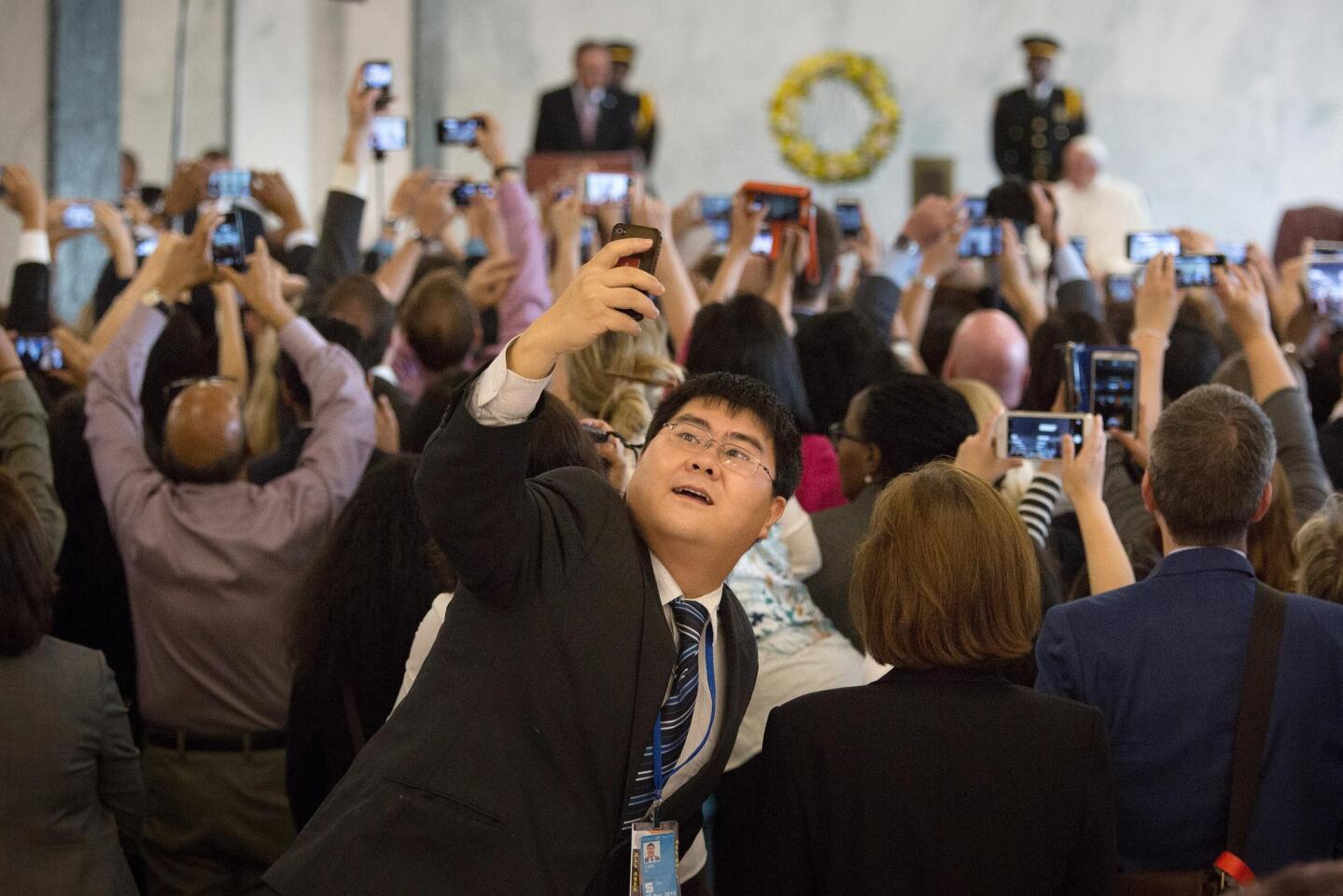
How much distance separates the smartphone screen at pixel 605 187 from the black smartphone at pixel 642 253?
10.4ft

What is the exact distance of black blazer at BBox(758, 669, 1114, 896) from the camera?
1971 mm

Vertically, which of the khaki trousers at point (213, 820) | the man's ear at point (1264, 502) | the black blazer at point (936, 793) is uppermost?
the man's ear at point (1264, 502)

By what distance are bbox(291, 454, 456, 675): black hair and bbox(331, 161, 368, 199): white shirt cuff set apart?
7.06ft

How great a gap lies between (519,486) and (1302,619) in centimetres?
120

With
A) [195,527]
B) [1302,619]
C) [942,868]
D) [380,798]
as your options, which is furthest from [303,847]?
[1302,619]

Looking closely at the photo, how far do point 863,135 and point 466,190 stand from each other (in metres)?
7.09

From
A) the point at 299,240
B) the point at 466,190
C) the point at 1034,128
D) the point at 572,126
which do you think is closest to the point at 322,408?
the point at 466,190

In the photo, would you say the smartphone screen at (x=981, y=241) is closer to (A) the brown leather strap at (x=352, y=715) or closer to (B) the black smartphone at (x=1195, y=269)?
(B) the black smartphone at (x=1195, y=269)

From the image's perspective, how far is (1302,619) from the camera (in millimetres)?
2271

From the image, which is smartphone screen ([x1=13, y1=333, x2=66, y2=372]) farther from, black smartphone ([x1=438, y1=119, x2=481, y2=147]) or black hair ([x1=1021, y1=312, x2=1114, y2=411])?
black hair ([x1=1021, y1=312, x2=1114, y2=411])

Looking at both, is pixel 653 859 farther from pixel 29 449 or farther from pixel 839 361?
pixel 839 361

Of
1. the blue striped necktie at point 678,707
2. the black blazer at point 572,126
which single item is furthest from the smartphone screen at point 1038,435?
the black blazer at point 572,126

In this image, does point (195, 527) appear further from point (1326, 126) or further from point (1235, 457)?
point (1326, 126)

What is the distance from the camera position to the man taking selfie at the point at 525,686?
176 centimetres
